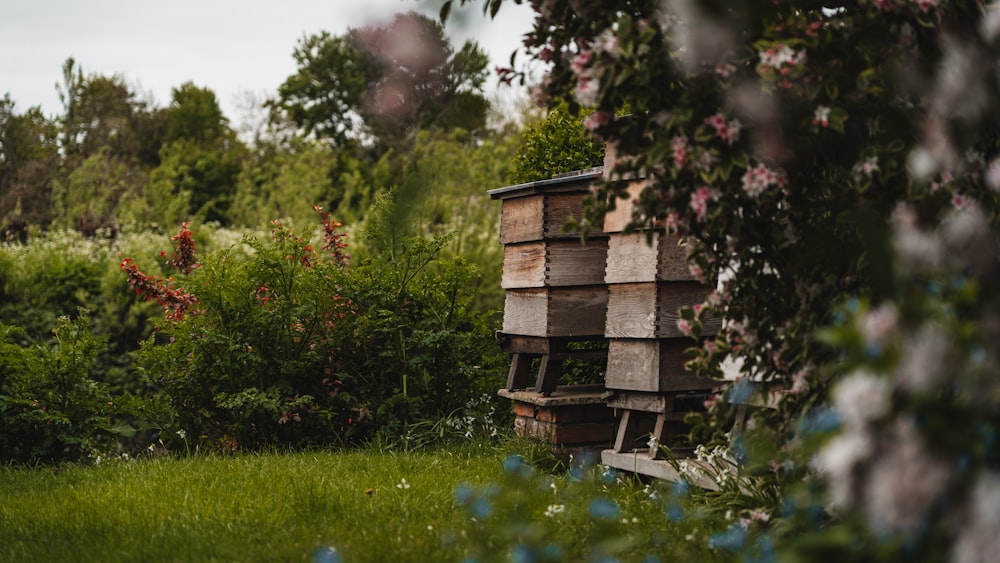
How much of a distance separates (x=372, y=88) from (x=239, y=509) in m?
26.0

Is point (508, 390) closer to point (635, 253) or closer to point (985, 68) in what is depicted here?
point (635, 253)

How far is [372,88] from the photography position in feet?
93.9

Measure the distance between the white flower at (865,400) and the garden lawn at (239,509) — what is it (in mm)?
1603

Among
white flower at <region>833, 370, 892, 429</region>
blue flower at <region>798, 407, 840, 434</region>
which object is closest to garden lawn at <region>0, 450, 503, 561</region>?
blue flower at <region>798, 407, 840, 434</region>

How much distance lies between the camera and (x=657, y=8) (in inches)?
101

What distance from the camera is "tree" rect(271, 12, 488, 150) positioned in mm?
23495

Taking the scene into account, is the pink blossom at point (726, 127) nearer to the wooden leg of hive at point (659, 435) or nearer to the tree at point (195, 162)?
the wooden leg of hive at point (659, 435)

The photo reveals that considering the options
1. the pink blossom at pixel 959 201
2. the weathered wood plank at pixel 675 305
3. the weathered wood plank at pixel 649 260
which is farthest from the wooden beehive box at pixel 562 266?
the pink blossom at pixel 959 201

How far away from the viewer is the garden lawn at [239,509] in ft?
10.2

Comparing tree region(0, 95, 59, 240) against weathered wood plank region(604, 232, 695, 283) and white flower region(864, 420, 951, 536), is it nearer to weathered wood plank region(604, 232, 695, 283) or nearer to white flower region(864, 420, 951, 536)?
weathered wood plank region(604, 232, 695, 283)

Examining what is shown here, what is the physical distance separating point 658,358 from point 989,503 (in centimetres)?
322

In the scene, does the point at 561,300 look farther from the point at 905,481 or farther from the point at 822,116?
the point at 905,481

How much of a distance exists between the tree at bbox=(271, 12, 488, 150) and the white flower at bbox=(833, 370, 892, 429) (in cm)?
2037

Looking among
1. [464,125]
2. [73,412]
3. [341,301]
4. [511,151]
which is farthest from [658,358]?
[464,125]
